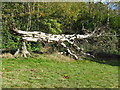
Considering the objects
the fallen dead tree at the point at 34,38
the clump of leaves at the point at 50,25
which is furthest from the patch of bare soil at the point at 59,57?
the clump of leaves at the point at 50,25

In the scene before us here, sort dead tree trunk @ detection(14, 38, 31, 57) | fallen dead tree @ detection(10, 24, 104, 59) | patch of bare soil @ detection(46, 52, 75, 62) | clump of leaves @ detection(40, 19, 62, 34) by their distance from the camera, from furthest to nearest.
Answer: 1. clump of leaves @ detection(40, 19, 62, 34)
2. patch of bare soil @ detection(46, 52, 75, 62)
3. dead tree trunk @ detection(14, 38, 31, 57)
4. fallen dead tree @ detection(10, 24, 104, 59)

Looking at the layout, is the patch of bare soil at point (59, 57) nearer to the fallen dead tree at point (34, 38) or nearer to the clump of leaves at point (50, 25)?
the fallen dead tree at point (34, 38)

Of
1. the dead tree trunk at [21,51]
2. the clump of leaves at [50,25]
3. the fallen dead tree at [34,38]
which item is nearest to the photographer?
the fallen dead tree at [34,38]

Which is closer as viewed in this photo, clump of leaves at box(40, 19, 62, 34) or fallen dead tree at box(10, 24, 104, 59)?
fallen dead tree at box(10, 24, 104, 59)

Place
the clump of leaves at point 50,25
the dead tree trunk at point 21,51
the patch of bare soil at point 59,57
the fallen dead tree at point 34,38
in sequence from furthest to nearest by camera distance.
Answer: the clump of leaves at point 50,25
the patch of bare soil at point 59,57
the dead tree trunk at point 21,51
the fallen dead tree at point 34,38

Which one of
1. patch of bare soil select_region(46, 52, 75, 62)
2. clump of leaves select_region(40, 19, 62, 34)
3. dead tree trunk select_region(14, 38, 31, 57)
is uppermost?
clump of leaves select_region(40, 19, 62, 34)

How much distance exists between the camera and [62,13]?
14.1m

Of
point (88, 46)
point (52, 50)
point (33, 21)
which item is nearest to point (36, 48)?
point (52, 50)

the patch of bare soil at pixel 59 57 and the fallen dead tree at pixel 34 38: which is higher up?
the fallen dead tree at pixel 34 38

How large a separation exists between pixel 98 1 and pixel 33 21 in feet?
29.9

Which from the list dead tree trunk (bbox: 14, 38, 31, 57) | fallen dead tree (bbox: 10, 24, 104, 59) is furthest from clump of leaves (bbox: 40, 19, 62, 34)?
dead tree trunk (bbox: 14, 38, 31, 57)

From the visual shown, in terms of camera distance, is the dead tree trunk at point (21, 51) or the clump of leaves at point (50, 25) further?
the clump of leaves at point (50, 25)

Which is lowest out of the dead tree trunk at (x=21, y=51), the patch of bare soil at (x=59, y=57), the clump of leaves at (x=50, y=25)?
the patch of bare soil at (x=59, y=57)

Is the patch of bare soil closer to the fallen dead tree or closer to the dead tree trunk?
the fallen dead tree
